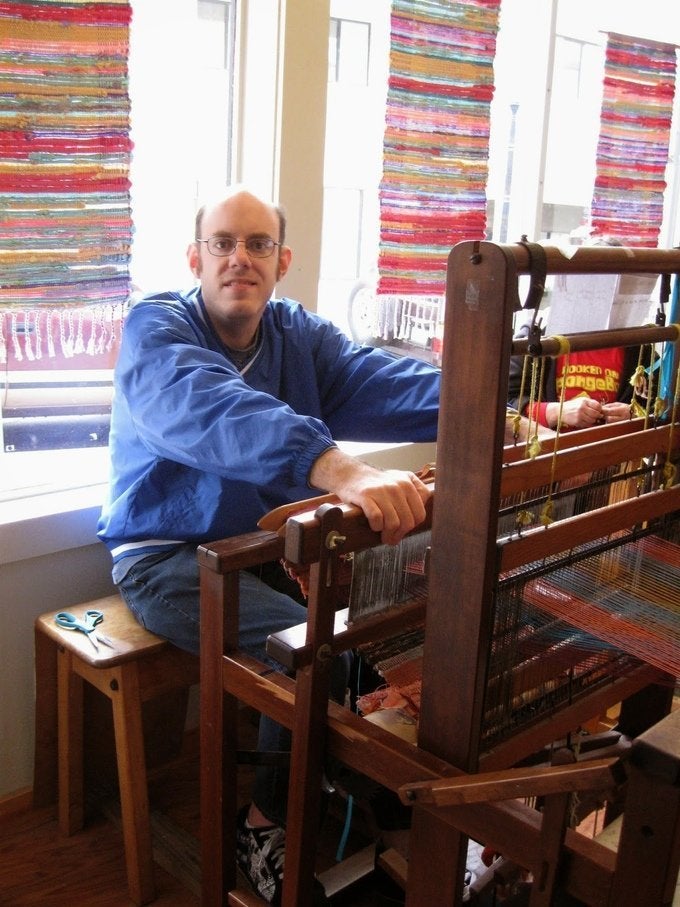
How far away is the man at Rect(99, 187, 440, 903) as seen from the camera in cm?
141

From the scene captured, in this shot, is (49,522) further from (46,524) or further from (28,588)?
(28,588)

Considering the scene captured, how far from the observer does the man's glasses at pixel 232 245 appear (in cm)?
Result: 200

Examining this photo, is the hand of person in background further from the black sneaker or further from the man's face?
the black sneaker

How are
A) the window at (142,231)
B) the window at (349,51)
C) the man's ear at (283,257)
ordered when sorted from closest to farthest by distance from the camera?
the man's ear at (283,257) → the window at (142,231) → the window at (349,51)

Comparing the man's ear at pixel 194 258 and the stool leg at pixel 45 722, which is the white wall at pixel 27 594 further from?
the man's ear at pixel 194 258

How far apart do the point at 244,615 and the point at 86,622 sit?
42 cm

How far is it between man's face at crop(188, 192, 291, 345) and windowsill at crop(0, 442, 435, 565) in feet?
1.79

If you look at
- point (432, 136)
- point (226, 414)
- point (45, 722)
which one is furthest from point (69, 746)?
point (432, 136)

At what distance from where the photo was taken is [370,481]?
1279 millimetres

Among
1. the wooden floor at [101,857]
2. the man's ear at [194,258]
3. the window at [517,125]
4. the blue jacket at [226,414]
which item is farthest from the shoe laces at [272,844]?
the window at [517,125]

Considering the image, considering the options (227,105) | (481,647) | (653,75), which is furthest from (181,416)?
(653,75)

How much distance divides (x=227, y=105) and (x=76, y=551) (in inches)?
52.1

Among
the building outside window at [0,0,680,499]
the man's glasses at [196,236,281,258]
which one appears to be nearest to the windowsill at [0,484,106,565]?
the building outside window at [0,0,680,499]

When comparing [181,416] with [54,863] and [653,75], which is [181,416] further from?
[653,75]
